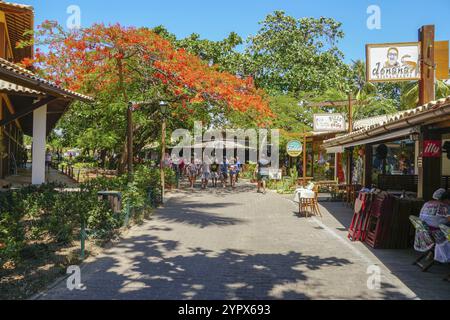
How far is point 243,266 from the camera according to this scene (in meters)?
6.28

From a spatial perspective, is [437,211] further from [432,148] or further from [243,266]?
[243,266]

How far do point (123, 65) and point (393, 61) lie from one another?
8340 mm

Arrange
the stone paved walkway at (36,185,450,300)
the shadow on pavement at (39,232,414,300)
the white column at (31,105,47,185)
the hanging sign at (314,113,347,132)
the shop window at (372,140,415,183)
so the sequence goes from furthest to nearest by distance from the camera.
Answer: the shop window at (372,140,415,183)
the hanging sign at (314,113,347,132)
the white column at (31,105,47,185)
the stone paved walkway at (36,185,450,300)
the shadow on pavement at (39,232,414,300)

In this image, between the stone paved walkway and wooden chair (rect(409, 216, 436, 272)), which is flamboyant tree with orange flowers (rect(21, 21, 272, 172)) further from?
wooden chair (rect(409, 216, 436, 272))

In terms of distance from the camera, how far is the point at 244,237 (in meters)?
8.58

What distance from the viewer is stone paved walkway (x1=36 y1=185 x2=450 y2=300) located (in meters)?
5.09

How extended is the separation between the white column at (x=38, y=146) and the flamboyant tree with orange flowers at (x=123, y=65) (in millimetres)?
1715

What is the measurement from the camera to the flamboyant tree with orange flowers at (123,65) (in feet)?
39.0

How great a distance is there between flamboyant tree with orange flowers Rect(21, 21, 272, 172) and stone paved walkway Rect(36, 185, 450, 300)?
505cm

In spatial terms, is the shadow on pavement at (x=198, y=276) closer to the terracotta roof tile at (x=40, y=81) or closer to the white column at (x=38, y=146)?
the terracotta roof tile at (x=40, y=81)

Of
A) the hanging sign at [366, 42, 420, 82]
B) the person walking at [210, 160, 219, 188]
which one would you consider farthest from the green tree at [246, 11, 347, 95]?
the hanging sign at [366, 42, 420, 82]

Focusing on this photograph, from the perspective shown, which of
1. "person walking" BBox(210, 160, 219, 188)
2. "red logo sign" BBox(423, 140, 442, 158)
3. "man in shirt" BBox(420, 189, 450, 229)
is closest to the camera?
"man in shirt" BBox(420, 189, 450, 229)

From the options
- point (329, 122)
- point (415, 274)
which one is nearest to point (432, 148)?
point (415, 274)
